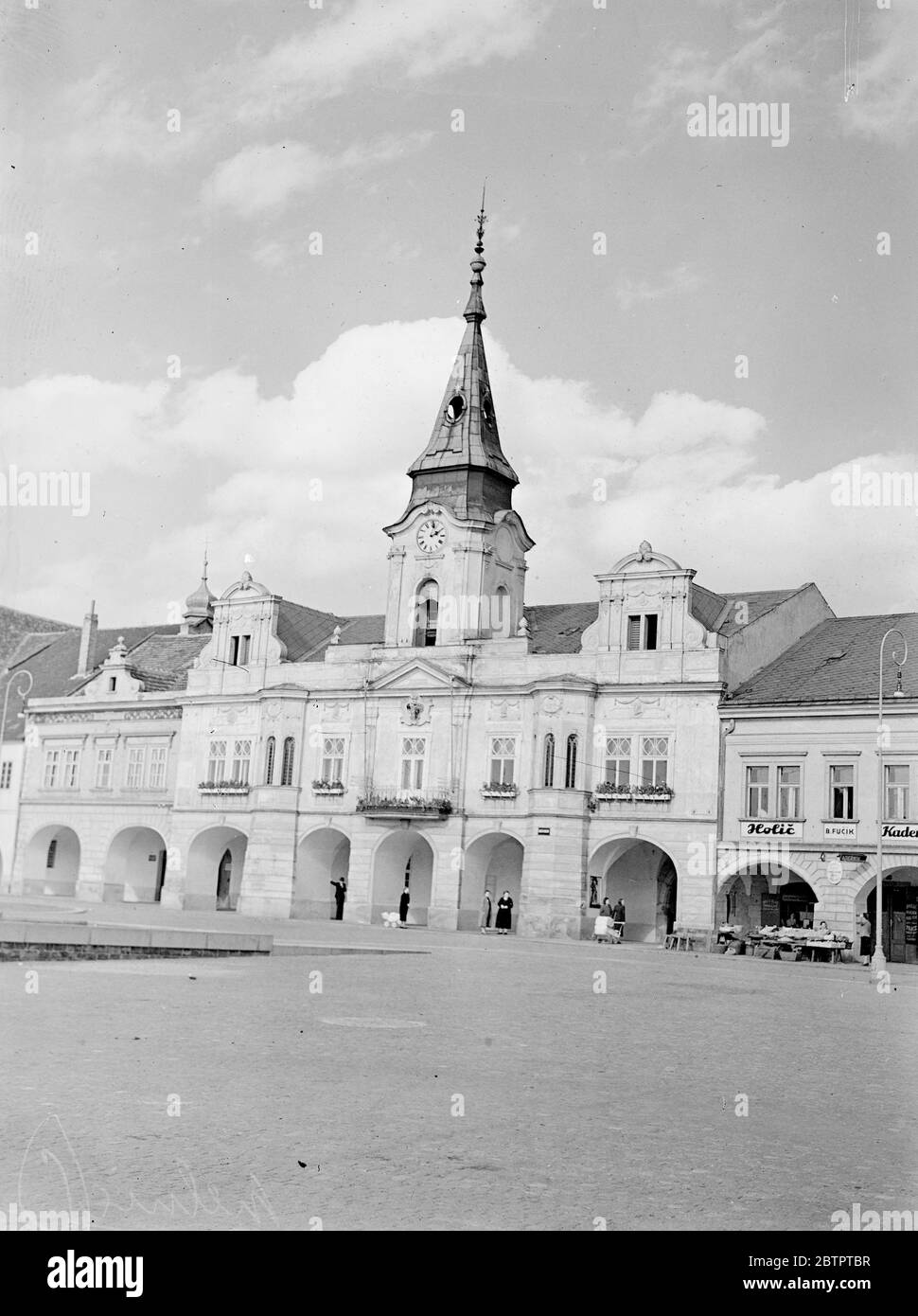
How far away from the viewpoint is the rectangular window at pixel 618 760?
4631cm

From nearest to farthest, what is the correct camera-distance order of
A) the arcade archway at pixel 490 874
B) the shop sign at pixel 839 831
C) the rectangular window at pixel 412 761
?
the shop sign at pixel 839 831 < the arcade archway at pixel 490 874 < the rectangular window at pixel 412 761

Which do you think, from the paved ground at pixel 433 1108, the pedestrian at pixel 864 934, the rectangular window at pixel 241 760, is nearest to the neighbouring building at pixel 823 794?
the pedestrian at pixel 864 934

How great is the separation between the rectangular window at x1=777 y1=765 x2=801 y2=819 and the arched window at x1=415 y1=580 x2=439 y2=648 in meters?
14.6

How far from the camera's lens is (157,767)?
5803 centimetres

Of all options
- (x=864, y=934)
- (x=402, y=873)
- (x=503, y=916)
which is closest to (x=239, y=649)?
(x=402, y=873)

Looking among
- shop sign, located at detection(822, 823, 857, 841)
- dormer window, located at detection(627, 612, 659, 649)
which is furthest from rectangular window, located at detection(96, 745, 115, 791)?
shop sign, located at detection(822, 823, 857, 841)

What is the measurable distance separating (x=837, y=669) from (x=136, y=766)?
29129 millimetres

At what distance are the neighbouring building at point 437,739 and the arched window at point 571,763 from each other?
8 centimetres

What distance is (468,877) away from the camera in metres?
48.7

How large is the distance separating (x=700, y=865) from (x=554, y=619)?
12990 millimetres

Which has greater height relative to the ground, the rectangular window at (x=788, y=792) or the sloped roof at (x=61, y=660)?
the sloped roof at (x=61, y=660)

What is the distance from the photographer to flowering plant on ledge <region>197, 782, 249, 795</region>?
54188 mm

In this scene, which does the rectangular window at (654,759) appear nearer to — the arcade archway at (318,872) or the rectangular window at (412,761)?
the rectangular window at (412,761)
